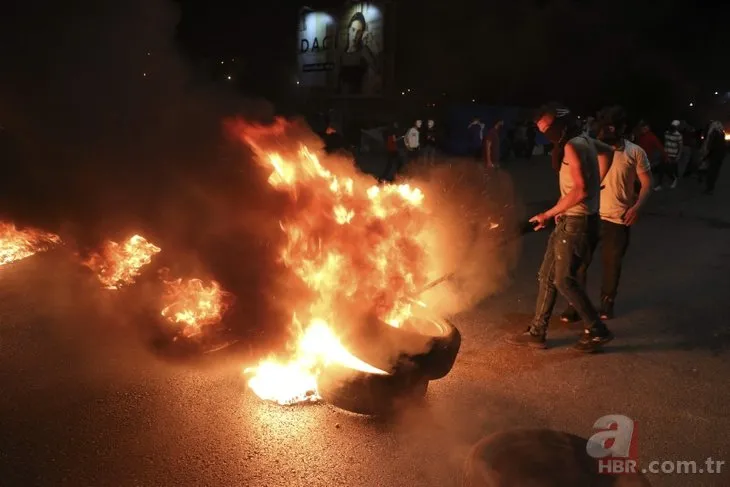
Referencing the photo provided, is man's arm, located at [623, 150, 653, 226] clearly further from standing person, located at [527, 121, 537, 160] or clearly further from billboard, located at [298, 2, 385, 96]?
billboard, located at [298, 2, 385, 96]

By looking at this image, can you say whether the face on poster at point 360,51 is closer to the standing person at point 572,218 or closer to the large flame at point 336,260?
the standing person at point 572,218

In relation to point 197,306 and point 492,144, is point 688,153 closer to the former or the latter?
point 492,144

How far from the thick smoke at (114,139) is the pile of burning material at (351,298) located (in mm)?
1239

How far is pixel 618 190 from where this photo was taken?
5.39 meters

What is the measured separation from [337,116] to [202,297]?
21.1 m

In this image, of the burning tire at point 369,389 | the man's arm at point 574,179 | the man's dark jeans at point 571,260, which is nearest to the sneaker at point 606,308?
the man's dark jeans at point 571,260

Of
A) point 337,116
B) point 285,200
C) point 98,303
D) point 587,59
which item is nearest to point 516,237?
point 285,200

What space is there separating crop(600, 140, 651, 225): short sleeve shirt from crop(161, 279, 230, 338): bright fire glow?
12.4 ft

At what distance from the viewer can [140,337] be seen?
5.00m

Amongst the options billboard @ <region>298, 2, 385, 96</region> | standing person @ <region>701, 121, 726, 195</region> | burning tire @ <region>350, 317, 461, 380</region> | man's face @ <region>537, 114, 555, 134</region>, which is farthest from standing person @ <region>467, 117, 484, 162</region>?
burning tire @ <region>350, 317, 461, 380</region>

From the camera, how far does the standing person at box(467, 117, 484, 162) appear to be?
19.3 meters

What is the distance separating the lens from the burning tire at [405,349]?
11.9 feet

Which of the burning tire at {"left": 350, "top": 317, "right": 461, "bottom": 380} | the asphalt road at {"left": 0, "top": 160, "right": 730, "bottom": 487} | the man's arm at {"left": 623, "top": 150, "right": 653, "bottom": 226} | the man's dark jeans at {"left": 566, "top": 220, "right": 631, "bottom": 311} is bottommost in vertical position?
the asphalt road at {"left": 0, "top": 160, "right": 730, "bottom": 487}

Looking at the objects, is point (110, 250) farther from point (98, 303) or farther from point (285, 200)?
point (285, 200)
